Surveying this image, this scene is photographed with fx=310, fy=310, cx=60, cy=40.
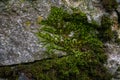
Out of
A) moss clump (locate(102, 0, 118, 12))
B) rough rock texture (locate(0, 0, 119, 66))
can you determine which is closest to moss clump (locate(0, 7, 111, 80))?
rough rock texture (locate(0, 0, 119, 66))

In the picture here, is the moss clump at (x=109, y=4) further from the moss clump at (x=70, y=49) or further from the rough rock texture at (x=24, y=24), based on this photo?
the moss clump at (x=70, y=49)

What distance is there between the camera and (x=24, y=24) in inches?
256

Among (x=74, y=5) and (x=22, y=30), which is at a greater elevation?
(x=74, y=5)

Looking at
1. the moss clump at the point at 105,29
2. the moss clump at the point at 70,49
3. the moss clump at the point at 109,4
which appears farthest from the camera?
the moss clump at the point at 109,4

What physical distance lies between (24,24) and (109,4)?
2025mm

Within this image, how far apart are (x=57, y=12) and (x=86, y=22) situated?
2.22 feet

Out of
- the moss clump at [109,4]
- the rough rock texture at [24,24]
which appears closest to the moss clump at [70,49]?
the rough rock texture at [24,24]

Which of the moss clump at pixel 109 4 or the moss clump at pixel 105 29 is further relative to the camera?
the moss clump at pixel 109 4

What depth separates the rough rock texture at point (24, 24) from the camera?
20.3 feet

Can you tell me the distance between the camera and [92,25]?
22.4 feet

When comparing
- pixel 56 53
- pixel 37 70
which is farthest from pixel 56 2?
pixel 37 70

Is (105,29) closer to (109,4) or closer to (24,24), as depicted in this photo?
(109,4)

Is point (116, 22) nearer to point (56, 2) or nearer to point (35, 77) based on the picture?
point (56, 2)

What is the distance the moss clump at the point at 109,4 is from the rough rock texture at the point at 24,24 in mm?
162
